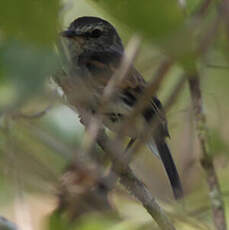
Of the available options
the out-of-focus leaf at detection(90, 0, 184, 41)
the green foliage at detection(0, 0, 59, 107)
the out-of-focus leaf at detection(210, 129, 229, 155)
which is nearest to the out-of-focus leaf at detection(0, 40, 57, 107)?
the green foliage at detection(0, 0, 59, 107)

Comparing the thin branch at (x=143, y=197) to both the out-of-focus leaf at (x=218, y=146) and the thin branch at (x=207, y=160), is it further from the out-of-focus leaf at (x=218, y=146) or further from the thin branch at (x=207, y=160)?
the out-of-focus leaf at (x=218, y=146)

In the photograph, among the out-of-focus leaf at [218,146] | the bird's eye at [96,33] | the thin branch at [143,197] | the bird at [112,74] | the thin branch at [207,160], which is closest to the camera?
the thin branch at [207,160]

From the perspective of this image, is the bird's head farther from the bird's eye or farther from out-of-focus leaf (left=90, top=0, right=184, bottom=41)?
out-of-focus leaf (left=90, top=0, right=184, bottom=41)

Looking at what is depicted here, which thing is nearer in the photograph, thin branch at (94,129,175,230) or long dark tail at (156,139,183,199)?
thin branch at (94,129,175,230)

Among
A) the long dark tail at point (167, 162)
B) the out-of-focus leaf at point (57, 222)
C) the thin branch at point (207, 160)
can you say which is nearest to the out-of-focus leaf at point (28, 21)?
the out-of-focus leaf at point (57, 222)

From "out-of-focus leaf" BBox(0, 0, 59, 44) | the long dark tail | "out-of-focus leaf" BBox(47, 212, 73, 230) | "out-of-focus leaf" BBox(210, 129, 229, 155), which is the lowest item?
the long dark tail

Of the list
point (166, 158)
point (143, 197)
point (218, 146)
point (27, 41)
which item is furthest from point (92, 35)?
point (27, 41)
